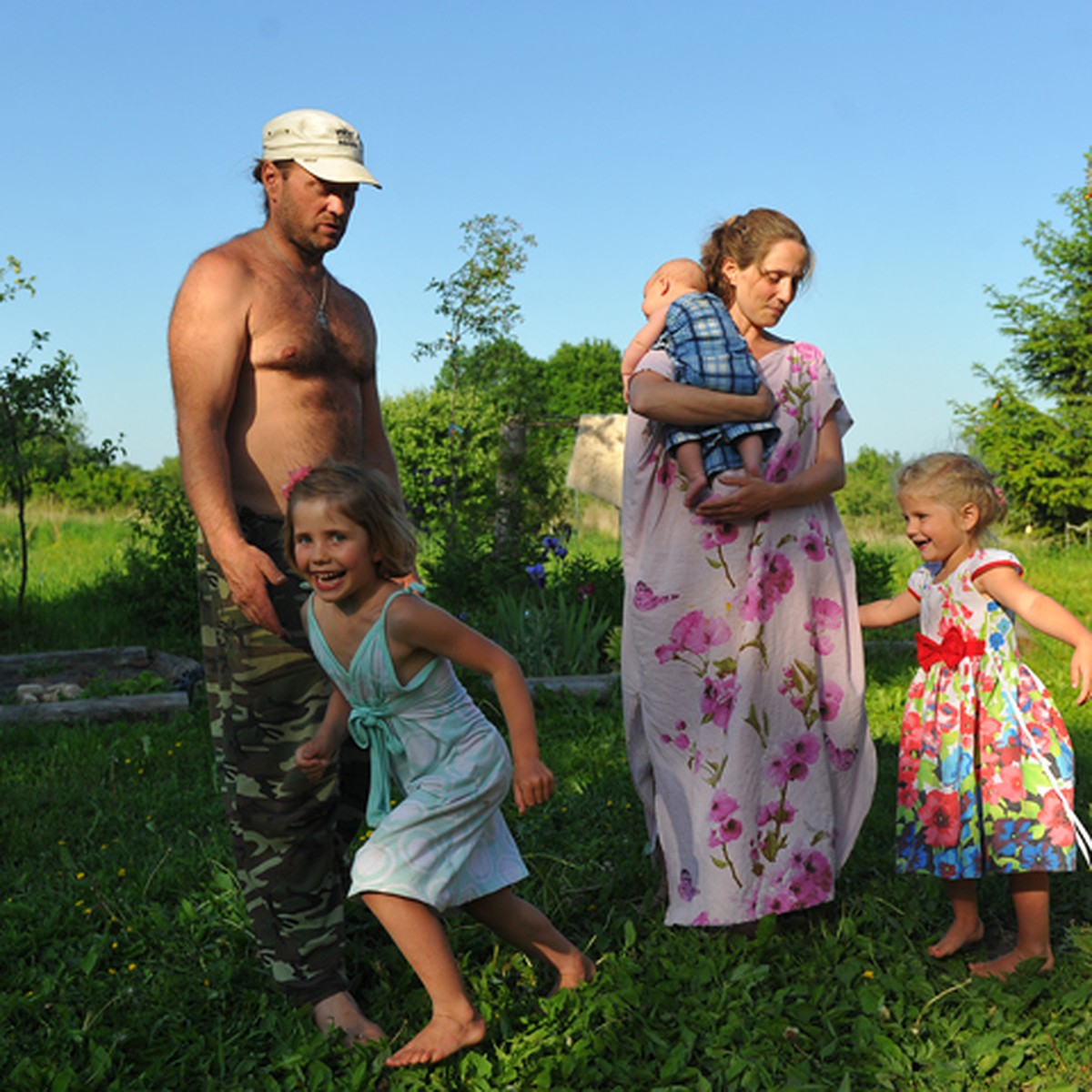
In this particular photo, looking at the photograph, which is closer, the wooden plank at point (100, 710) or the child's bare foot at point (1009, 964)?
the child's bare foot at point (1009, 964)

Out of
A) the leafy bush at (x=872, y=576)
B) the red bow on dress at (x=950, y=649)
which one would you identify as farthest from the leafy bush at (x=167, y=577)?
the red bow on dress at (x=950, y=649)

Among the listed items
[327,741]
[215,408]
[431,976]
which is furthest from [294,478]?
[431,976]

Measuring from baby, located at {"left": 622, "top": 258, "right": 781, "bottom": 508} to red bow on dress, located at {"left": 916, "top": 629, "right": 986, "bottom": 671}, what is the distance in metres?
0.72

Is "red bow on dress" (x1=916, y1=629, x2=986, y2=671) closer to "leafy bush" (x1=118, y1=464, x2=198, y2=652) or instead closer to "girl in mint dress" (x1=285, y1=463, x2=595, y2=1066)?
"girl in mint dress" (x1=285, y1=463, x2=595, y2=1066)

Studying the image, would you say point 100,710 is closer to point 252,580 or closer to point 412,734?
point 252,580

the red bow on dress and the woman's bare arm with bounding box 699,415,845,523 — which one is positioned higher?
the woman's bare arm with bounding box 699,415,845,523

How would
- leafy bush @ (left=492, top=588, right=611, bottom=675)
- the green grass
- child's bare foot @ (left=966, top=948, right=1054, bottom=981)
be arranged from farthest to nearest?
leafy bush @ (left=492, top=588, right=611, bottom=675), child's bare foot @ (left=966, top=948, right=1054, bottom=981), the green grass

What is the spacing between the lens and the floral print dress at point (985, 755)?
3.45 metres

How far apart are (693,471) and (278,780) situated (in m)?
1.47

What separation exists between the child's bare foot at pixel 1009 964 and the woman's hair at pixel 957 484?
1205 mm

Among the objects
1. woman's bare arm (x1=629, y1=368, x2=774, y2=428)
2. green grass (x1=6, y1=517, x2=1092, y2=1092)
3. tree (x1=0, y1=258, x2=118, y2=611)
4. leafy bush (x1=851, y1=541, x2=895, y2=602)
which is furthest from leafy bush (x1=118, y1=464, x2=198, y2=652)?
woman's bare arm (x1=629, y1=368, x2=774, y2=428)

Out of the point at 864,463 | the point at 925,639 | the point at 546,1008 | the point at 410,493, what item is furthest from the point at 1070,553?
the point at 864,463

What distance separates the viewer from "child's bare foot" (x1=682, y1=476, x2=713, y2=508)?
3600 millimetres

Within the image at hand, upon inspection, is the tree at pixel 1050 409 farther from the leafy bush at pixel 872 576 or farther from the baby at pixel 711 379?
the baby at pixel 711 379
